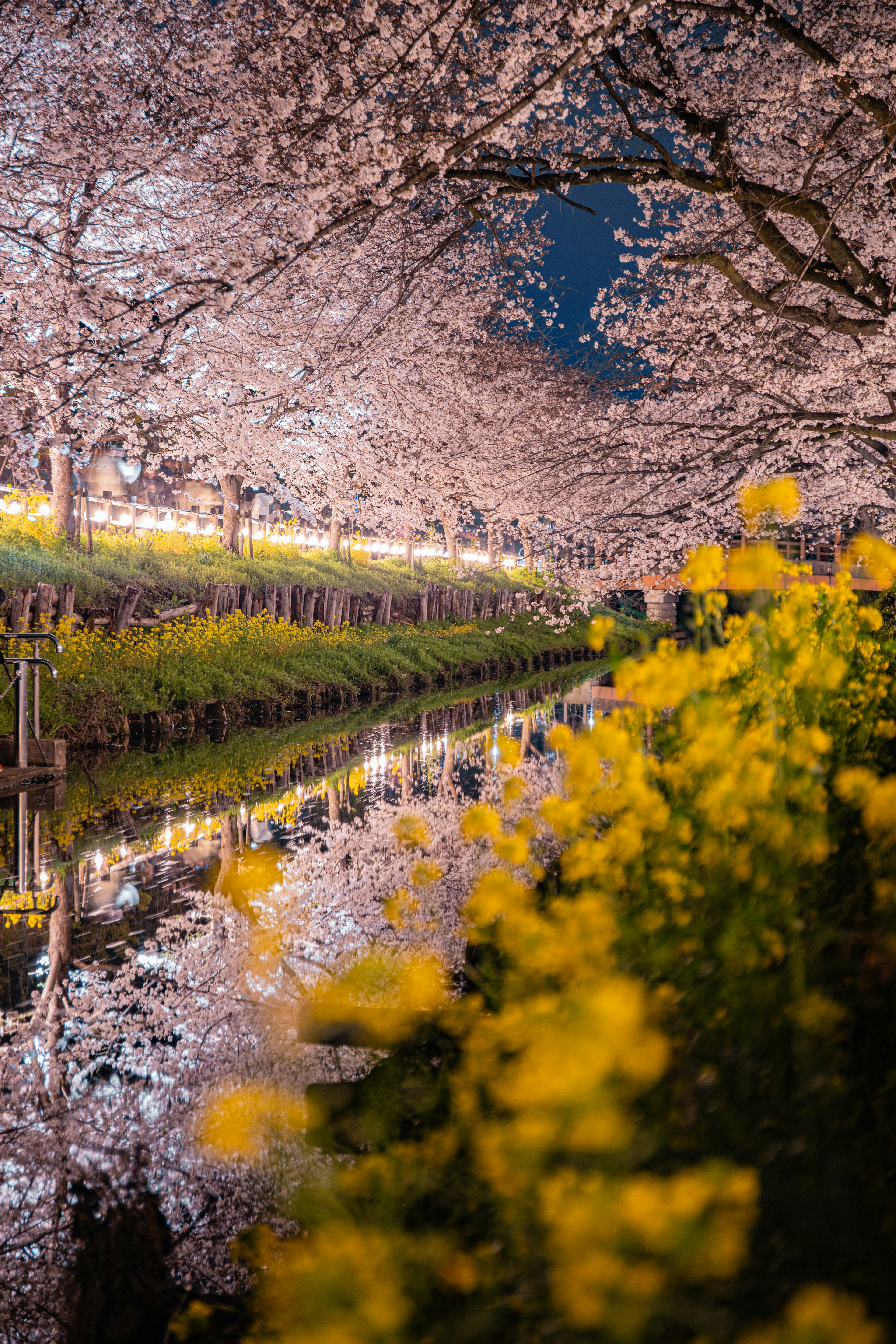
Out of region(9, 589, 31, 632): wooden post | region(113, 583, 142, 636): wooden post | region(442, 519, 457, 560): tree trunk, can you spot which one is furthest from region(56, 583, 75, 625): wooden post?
region(442, 519, 457, 560): tree trunk

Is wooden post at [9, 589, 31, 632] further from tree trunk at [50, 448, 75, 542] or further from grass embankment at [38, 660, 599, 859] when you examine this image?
tree trunk at [50, 448, 75, 542]

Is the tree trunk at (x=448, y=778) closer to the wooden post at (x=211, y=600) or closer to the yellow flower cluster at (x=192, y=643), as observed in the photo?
the yellow flower cluster at (x=192, y=643)

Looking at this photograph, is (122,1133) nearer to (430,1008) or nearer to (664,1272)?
(430,1008)

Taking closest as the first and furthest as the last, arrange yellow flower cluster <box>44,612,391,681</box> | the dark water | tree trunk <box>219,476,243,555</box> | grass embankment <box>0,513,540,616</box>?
1. the dark water
2. yellow flower cluster <box>44,612,391,681</box>
3. grass embankment <box>0,513,540,616</box>
4. tree trunk <box>219,476,243,555</box>

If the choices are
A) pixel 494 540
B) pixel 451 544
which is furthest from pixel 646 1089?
pixel 451 544

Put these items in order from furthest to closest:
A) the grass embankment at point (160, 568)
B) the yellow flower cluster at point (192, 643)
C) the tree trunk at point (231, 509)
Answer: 1. the tree trunk at point (231, 509)
2. the grass embankment at point (160, 568)
3. the yellow flower cluster at point (192, 643)

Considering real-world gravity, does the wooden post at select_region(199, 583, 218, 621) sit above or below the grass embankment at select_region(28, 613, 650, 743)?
above

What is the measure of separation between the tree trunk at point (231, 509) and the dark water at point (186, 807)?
41.7 feet

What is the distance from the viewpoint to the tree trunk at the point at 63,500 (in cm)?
1858

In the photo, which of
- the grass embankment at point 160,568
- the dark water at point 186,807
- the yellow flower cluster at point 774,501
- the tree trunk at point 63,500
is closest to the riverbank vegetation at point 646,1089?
the yellow flower cluster at point 774,501

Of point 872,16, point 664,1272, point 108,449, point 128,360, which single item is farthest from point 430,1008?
point 108,449

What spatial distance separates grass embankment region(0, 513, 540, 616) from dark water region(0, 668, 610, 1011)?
14.5ft

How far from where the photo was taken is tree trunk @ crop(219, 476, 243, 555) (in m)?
23.8

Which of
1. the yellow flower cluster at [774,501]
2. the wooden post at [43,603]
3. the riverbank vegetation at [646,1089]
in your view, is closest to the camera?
the riverbank vegetation at [646,1089]
